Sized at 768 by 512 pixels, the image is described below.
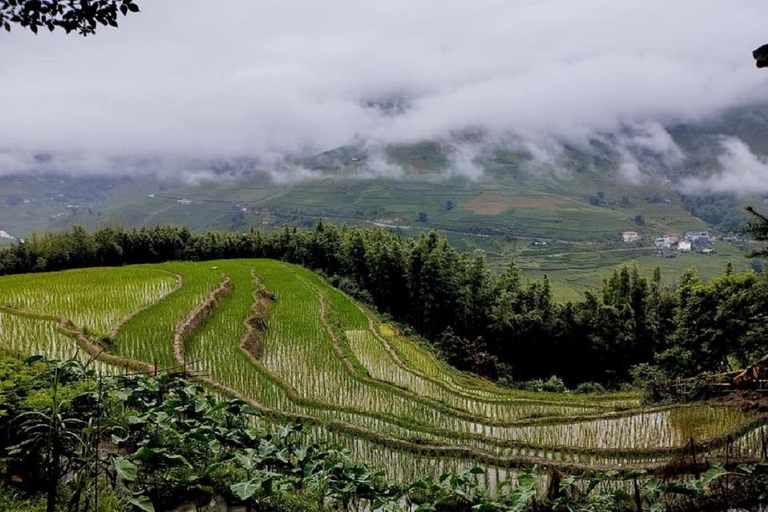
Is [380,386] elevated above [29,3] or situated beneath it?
situated beneath

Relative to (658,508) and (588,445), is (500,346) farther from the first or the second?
(658,508)

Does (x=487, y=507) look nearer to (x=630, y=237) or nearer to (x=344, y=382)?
(x=344, y=382)

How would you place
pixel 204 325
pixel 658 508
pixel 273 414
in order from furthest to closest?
1. pixel 204 325
2. pixel 273 414
3. pixel 658 508

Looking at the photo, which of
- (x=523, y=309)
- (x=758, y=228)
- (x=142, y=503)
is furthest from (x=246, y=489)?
(x=523, y=309)

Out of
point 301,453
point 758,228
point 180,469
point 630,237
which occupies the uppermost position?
point 630,237

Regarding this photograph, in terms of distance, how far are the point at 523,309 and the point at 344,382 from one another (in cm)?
2174

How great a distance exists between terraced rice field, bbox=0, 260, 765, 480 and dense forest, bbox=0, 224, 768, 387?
5208mm

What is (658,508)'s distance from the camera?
4953 millimetres

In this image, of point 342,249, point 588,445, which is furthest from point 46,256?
point 588,445

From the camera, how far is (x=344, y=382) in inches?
624

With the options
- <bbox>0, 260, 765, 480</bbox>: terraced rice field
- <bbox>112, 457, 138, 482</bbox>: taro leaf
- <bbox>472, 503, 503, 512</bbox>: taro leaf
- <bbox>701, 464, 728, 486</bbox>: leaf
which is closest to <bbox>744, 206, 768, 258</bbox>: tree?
<bbox>701, 464, 728, 486</bbox>: leaf

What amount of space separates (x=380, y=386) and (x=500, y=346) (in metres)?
21.2

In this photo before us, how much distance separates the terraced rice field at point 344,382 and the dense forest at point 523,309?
521cm

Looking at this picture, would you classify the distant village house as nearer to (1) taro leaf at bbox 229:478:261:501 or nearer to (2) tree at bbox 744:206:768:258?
(2) tree at bbox 744:206:768:258
